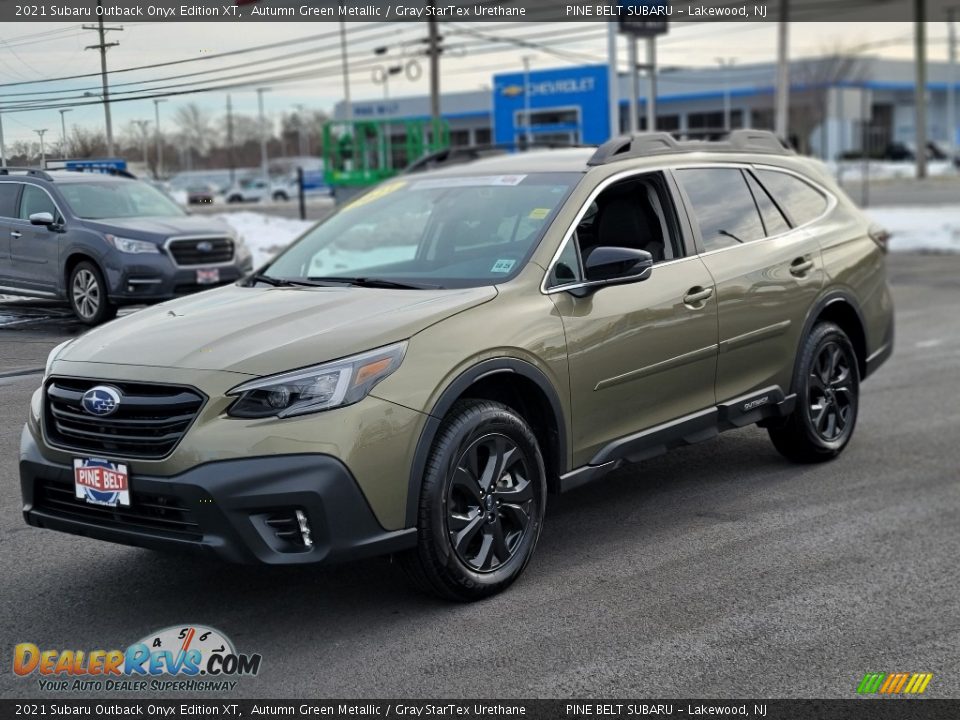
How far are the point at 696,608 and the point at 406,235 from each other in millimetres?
2532

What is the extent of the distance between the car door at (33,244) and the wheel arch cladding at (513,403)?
6.84ft

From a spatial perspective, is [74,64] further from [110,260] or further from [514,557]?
[514,557]

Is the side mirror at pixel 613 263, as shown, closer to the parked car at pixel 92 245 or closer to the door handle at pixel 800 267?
the door handle at pixel 800 267

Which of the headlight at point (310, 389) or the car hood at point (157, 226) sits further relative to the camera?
the car hood at point (157, 226)

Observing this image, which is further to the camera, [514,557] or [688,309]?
[688,309]

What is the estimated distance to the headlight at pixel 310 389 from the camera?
3984 mm

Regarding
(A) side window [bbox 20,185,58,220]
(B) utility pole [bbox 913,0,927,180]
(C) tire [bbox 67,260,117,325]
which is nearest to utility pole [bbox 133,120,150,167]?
(A) side window [bbox 20,185,58,220]

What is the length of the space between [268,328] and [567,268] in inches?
55.9

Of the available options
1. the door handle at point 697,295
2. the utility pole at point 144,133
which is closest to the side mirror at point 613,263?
the door handle at point 697,295

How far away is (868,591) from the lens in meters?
4.64

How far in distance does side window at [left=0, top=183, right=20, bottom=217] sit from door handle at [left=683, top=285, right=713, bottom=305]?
310cm

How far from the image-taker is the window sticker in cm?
562

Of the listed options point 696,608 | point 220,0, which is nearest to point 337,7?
point 220,0

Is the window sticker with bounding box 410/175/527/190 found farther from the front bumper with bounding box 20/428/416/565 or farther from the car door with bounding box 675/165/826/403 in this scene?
the front bumper with bounding box 20/428/416/565
